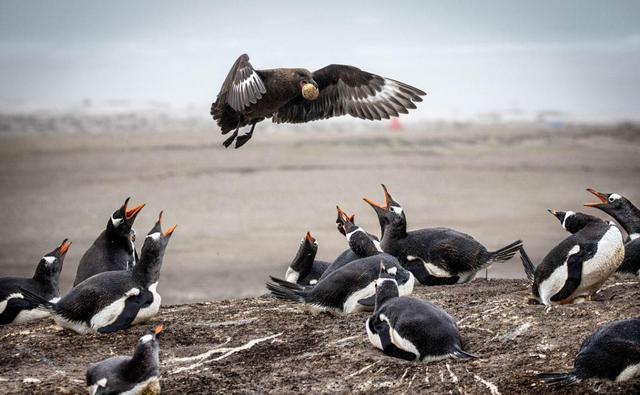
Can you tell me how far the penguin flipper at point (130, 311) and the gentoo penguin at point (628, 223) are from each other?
3892mm

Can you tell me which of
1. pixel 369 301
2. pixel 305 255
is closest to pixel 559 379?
pixel 369 301

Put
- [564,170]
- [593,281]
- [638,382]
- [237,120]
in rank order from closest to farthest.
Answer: [638,382]
[593,281]
[237,120]
[564,170]

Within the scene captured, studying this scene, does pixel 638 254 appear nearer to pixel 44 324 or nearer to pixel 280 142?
pixel 44 324

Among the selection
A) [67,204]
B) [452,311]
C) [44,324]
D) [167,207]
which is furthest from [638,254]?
[67,204]

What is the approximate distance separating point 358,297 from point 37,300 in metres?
2.68

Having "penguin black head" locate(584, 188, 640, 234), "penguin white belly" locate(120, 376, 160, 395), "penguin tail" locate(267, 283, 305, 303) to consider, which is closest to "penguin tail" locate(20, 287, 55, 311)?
"penguin tail" locate(267, 283, 305, 303)

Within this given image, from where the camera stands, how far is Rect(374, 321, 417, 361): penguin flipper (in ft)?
23.0

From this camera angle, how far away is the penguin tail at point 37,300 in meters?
8.38

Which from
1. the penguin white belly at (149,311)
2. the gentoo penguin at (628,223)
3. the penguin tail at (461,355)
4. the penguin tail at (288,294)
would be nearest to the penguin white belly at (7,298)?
the penguin white belly at (149,311)

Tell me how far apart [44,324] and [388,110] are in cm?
473

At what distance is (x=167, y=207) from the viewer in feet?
65.4

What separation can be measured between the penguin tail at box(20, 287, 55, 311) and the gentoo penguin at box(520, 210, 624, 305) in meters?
3.91

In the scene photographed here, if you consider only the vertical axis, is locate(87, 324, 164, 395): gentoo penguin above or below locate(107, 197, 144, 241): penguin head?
below

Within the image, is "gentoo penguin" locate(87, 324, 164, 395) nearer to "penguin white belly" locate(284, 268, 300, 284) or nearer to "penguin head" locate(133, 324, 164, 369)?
"penguin head" locate(133, 324, 164, 369)
